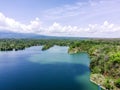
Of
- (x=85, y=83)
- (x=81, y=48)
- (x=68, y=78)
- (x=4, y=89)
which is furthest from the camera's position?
(x=81, y=48)

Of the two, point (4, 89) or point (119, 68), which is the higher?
point (119, 68)

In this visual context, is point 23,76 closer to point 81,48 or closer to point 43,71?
point 43,71

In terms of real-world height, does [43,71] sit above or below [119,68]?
below

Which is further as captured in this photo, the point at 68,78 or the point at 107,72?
the point at 68,78

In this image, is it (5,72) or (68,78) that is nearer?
(68,78)

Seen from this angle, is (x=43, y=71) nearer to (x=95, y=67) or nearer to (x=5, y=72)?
(x=5, y=72)

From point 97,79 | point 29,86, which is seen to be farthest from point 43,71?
point 97,79

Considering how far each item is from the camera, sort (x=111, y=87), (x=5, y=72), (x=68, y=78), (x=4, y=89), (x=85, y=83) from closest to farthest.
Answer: (x=111, y=87) < (x=4, y=89) < (x=85, y=83) < (x=68, y=78) < (x=5, y=72)

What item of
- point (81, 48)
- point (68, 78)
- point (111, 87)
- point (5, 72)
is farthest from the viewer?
point (81, 48)

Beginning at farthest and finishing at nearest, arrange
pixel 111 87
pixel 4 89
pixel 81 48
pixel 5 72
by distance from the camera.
→ pixel 81 48 → pixel 5 72 → pixel 4 89 → pixel 111 87

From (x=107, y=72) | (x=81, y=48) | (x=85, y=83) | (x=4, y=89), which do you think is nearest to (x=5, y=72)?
(x=4, y=89)
